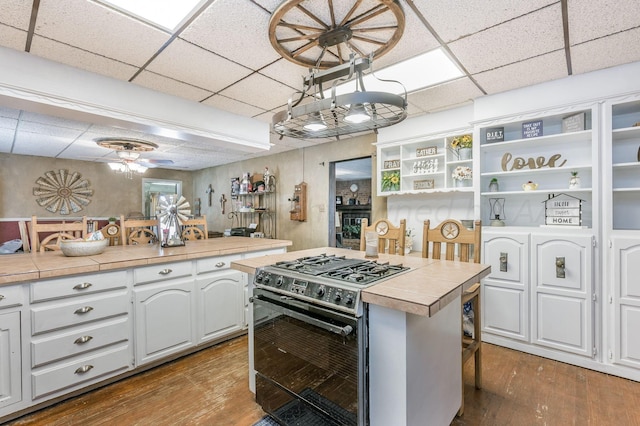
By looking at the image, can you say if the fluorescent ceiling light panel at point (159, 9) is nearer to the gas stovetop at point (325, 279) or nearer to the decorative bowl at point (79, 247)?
the gas stovetop at point (325, 279)

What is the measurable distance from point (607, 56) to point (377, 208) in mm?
2655

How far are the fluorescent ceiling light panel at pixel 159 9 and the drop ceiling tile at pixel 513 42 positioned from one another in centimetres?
172

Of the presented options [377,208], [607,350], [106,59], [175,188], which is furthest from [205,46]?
[175,188]

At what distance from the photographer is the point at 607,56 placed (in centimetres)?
218

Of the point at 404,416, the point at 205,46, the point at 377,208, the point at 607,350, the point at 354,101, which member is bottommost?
the point at 607,350

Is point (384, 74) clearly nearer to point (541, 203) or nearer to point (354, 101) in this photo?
point (354, 101)

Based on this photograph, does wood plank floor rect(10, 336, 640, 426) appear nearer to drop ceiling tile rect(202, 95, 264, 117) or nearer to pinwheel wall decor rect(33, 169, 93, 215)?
drop ceiling tile rect(202, 95, 264, 117)

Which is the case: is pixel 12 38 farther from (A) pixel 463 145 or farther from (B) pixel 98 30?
(A) pixel 463 145

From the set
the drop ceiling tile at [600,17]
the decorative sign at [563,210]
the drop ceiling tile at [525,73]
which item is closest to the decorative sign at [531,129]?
the drop ceiling tile at [525,73]

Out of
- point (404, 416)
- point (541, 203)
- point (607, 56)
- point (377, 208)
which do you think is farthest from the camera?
point (377, 208)

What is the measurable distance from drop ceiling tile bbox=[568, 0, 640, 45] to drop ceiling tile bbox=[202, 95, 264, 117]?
273 centimetres

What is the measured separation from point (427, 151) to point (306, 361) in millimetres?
2871

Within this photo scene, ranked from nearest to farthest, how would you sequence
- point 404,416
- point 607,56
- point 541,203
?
1. point 404,416
2. point 607,56
3. point 541,203

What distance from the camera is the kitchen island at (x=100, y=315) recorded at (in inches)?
71.6
